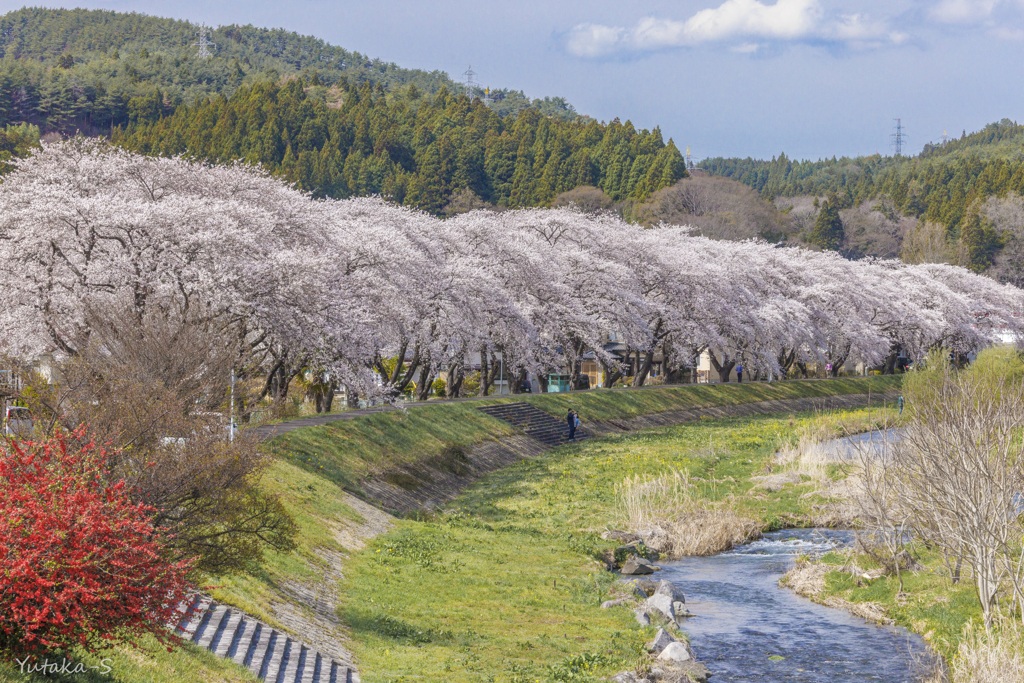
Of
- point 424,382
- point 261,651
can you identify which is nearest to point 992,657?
point 261,651

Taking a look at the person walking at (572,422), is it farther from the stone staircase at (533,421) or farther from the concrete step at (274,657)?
the concrete step at (274,657)

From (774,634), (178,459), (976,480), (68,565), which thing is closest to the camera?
(68,565)

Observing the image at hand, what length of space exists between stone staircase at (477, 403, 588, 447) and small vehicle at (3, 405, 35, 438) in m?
A: 32.1

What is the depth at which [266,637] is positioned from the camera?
19969mm

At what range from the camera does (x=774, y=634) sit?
1038 inches

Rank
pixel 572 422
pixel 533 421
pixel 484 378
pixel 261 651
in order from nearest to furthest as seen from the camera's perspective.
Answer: pixel 261 651 → pixel 533 421 → pixel 572 422 → pixel 484 378

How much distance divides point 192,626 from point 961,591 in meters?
18.3

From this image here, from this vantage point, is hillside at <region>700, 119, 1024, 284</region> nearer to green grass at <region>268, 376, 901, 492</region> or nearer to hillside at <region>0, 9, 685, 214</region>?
hillside at <region>0, 9, 685, 214</region>

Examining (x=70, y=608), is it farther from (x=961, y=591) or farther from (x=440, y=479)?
(x=440, y=479)

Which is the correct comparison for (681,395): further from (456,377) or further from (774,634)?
(774,634)

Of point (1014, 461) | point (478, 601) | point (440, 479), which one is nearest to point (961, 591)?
point (1014, 461)

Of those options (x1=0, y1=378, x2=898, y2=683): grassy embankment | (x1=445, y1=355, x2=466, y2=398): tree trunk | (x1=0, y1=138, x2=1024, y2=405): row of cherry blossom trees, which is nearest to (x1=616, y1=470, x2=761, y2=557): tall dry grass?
(x1=0, y1=378, x2=898, y2=683): grassy embankment

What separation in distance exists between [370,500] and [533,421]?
24.5 m

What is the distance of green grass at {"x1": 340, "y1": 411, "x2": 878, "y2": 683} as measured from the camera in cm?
2203
